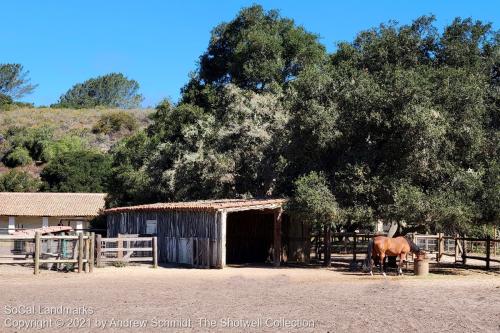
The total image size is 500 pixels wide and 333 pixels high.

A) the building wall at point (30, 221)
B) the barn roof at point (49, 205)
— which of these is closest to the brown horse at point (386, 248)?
the barn roof at point (49, 205)

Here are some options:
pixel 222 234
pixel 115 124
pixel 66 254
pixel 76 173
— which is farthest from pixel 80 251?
pixel 115 124

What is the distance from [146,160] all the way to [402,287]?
82.6ft

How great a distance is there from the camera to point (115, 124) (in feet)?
291

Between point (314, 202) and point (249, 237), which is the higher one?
point (314, 202)

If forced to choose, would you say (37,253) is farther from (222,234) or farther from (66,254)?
(222,234)

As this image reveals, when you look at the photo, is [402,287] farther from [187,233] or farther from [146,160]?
[146,160]

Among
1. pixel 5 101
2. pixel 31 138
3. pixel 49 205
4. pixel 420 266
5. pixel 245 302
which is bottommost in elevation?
pixel 245 302

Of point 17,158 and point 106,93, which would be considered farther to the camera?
point 106,93

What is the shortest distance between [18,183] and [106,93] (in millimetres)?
56027

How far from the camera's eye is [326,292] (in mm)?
16391

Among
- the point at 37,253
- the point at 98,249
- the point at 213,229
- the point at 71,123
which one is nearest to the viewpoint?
the point at 37,253

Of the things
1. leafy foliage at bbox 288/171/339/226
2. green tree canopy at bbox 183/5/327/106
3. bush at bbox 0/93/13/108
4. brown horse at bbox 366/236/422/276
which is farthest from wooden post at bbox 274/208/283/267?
bush at bbox 0/93/13/108

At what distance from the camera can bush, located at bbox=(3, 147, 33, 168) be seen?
237ft

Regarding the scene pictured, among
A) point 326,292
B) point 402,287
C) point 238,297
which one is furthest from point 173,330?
point 402,287
